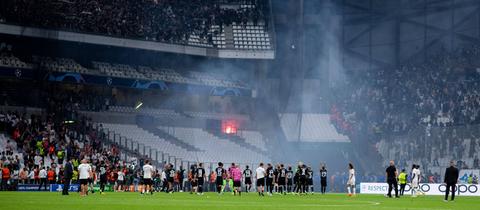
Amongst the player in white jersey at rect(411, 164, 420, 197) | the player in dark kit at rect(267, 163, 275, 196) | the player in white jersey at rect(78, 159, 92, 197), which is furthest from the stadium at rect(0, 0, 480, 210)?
the player in white jersey at rect(78, 159, 92, 197)

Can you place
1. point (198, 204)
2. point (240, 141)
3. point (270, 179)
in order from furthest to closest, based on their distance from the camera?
point (240, 141) < point (270, 179) < point (198, 204)

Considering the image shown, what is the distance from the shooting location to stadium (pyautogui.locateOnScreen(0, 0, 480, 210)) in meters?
67.7

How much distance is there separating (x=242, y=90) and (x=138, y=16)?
11038 mm

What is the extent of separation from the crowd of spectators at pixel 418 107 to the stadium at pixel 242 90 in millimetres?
138

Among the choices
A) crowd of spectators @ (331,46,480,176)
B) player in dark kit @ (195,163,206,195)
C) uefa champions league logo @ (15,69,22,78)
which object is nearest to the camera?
player in dark kit @ (195,163,206,195)

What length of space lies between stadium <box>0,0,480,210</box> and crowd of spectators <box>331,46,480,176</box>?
0.45 feet

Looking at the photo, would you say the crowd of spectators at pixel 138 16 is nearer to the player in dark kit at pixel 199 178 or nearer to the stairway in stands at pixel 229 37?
the stairway in stands at pixel 229 37

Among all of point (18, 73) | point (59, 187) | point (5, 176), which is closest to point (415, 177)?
point (59, 187)

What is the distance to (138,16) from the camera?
77.6 meters

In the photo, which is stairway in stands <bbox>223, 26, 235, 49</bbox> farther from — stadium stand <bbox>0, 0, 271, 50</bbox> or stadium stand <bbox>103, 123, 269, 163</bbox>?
stadium stand <bbox>103, 123, 269, 163</bbox>

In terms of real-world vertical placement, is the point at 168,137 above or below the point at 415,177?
above

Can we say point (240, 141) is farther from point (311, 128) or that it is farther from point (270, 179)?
point (270, 179)

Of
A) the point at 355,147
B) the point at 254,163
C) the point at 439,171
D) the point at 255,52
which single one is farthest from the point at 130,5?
the point at 439,171

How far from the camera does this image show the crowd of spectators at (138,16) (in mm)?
70562
